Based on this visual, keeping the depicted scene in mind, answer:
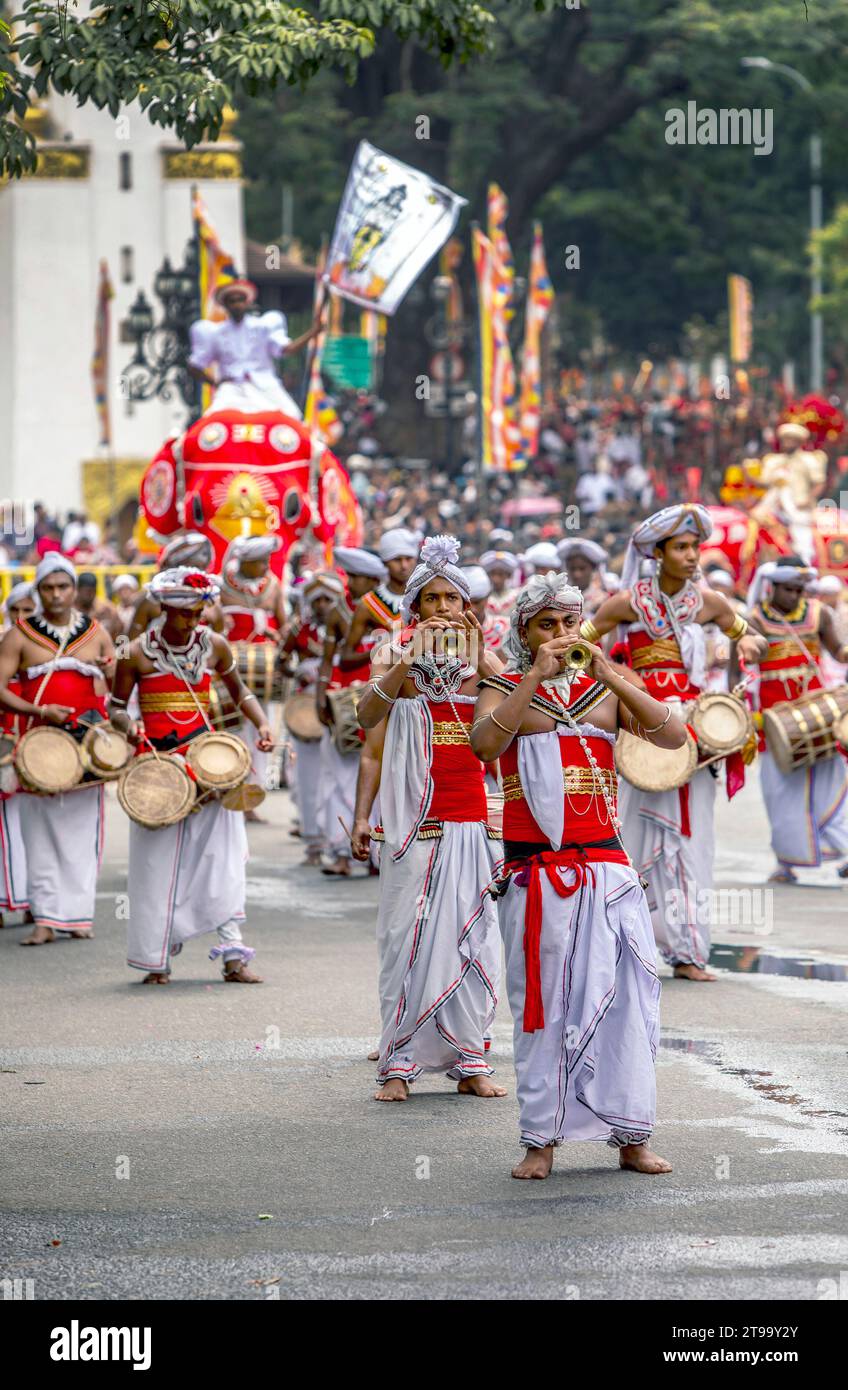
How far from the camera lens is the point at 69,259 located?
46.7 meters

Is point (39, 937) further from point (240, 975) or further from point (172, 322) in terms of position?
point (172, 322)

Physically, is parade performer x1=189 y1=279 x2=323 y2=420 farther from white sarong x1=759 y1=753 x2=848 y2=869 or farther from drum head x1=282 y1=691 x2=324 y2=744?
white sarong x1=759 y1=753 x2=848 y2=869

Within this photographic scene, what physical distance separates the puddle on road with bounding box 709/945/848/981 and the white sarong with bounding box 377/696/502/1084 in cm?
278

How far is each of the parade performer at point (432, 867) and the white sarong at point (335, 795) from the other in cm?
685

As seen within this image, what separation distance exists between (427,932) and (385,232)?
14047 mm

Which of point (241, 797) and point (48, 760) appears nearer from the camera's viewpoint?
point (241, 797)

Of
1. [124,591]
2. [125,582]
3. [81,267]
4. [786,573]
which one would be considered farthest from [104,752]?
[81,267]

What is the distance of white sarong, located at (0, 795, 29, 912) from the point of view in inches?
529

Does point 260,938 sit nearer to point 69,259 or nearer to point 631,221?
point 69,259

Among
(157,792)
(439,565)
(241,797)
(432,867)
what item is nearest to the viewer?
(439,565)

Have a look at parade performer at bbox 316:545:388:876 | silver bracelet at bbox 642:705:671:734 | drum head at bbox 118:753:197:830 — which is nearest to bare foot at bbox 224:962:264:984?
drum head at bbox 118:753:197:830

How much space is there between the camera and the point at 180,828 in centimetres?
1148

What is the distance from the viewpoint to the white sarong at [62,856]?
12.8m
